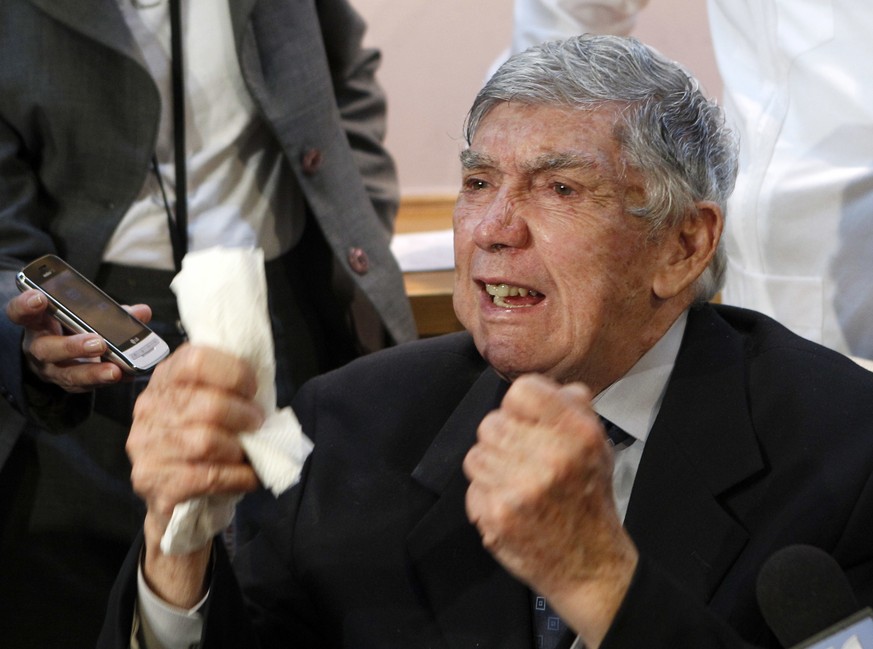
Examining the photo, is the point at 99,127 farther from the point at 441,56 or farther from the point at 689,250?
the point at 441,56

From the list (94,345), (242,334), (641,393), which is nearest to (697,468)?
(641,393)

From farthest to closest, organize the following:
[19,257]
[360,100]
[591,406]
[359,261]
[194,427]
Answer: [360,100] < [359,261] < [19,257] < [591,406] < [194,427]

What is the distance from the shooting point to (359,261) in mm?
1966

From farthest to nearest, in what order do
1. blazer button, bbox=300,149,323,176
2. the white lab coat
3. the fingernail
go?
blazer button, bbox=300,149,323,176 → the white lab coat → the fingernail

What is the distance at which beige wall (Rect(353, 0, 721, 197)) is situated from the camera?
10.7ft

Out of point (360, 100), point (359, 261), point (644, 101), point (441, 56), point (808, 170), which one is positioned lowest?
point (441, 56)

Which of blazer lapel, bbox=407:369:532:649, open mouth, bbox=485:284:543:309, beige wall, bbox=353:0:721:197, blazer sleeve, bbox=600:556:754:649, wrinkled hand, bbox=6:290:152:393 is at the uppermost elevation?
open mouth, bbox=485:284:543:309

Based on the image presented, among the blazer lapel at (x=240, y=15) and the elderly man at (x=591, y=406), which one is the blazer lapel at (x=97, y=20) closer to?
the blazer lapel at (x=240, y=15)

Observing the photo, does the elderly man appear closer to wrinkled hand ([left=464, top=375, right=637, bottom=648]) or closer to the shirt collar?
the shirt collar

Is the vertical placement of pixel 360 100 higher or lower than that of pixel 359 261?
higher

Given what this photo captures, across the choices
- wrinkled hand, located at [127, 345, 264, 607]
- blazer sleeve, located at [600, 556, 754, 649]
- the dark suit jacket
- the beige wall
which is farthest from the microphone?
the beige wall

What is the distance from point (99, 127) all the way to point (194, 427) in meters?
0.82

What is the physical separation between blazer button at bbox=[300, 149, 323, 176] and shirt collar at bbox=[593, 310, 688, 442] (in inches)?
27.8

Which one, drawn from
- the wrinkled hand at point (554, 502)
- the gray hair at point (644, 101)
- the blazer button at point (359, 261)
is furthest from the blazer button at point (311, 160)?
the wrinkled hand at point (554, 502)
